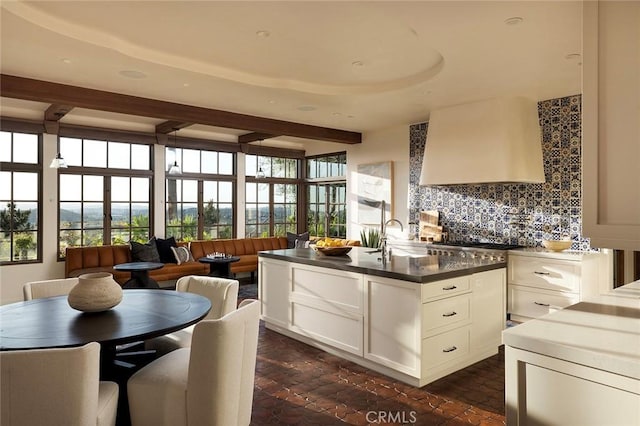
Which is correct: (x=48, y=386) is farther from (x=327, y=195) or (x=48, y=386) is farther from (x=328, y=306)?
(x=327, y=195)

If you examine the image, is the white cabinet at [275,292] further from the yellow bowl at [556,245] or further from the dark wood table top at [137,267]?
the yellow bowl at [556,245]

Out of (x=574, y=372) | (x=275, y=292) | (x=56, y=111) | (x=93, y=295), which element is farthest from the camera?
(x=56, y=111)

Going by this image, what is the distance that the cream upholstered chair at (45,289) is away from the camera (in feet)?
9.74

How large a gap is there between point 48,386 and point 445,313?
2.52 metres

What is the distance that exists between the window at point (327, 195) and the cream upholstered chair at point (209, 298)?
5.45 m

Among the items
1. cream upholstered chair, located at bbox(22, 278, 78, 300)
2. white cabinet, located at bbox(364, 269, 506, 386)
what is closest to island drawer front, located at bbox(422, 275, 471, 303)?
white cabinet, located at bbox(364, 269, 506, 386)

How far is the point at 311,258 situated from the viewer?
13.1 ft

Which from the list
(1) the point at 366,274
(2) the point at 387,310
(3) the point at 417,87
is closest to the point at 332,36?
(3) the point at 417,87

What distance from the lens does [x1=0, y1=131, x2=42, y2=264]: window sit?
6.14 meters

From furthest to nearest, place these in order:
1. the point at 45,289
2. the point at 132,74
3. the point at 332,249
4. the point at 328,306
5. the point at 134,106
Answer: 1. the point at 134,106
2. the point at 132,74
3. the point at 332,249
4. the point at 328,306
5. the point at 45,289

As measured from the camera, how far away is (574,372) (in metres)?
1.33

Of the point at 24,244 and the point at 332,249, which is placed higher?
the point at 332,249

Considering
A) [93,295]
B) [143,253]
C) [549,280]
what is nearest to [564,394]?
[93,295]

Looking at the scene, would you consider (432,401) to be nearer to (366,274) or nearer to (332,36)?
(366,274)
